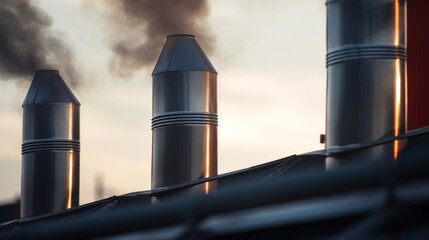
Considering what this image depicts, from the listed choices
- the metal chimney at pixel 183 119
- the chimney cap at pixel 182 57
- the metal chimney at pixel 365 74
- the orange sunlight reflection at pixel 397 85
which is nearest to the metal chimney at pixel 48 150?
the chimney cap at pixel 182 57

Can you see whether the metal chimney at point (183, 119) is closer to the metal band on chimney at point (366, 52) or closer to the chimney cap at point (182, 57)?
the chimney cap at point (182, 57)

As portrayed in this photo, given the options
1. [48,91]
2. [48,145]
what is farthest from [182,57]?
[48,145]

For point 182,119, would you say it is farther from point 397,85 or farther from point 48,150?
point 397,85

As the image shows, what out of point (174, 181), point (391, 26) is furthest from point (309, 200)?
point (174, 181)

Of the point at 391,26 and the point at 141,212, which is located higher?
the point at 391,26

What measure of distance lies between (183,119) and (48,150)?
4.15m

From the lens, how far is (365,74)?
476 inches

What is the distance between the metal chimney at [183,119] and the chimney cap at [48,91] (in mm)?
3334

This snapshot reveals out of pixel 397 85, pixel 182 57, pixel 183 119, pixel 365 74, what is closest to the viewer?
pixel 365 74

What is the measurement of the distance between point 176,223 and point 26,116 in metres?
11.6

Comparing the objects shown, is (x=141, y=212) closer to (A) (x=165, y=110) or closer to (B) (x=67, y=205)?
(A) (x=165, y=110)

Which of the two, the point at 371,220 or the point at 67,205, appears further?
the point at 67,205

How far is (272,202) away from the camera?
7398 millimetres

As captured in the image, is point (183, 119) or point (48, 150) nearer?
point (183, 119)
